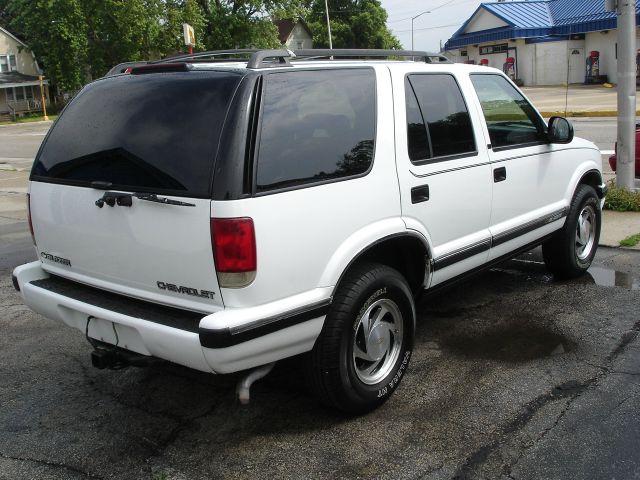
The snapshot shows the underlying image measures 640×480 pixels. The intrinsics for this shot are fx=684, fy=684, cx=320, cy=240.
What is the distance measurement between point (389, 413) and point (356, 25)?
209ft

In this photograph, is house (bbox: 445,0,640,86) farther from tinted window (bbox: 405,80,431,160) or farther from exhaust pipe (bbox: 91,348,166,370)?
exhaust pipe (bbox: 91,348,166,370)

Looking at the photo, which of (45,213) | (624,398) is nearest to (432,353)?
(624,398)

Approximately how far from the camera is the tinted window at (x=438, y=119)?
13.0 feet

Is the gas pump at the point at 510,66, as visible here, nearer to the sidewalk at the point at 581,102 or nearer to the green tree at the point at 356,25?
the sidewalk at the point at 581,102

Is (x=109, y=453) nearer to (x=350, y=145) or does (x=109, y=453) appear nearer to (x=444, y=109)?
(x=350, y=145)

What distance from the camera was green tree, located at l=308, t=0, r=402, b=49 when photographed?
6353cm

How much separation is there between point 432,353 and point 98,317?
217 cm

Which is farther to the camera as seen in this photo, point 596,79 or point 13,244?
point 596,79

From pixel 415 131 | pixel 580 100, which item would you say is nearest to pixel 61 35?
pixel 580 100

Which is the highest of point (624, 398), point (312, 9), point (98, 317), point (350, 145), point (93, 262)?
point (312, 9)

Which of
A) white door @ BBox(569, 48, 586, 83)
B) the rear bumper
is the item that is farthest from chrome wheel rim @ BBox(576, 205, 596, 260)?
white door @ BBox(569, 48, 586, 83)

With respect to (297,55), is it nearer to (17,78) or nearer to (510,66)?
(510,66)

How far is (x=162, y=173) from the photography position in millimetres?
3219

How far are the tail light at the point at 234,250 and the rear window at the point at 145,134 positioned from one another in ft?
0.62
